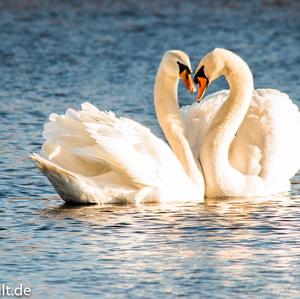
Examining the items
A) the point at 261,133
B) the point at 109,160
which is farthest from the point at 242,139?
the point at 109,160

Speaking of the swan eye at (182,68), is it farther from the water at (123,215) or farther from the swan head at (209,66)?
the water at (123,215)

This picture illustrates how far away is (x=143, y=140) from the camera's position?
12.1m

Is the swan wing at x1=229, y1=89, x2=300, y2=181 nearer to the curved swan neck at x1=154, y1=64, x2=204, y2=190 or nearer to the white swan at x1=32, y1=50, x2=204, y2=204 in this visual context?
the curved swan neck at x1=154, y1=64, x2=204, y2=190

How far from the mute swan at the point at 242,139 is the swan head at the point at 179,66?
0.64ft

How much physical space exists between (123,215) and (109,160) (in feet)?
1.60

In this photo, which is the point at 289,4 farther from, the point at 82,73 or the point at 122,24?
the point at 82,73

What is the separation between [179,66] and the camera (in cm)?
1245

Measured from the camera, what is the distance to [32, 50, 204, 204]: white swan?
11.9m

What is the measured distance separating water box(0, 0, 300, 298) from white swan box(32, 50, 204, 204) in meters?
0.16

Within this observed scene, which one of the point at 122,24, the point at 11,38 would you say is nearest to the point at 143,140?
the point at 11,38

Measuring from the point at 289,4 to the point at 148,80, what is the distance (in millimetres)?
9343

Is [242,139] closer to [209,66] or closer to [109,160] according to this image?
[209,66]

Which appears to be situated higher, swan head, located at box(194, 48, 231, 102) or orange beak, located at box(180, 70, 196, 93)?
swan head, located at box(194, 48, 231, 102)

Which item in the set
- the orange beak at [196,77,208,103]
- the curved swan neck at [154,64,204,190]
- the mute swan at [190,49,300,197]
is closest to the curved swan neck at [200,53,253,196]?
the mute swan at [190,49,300,197]
